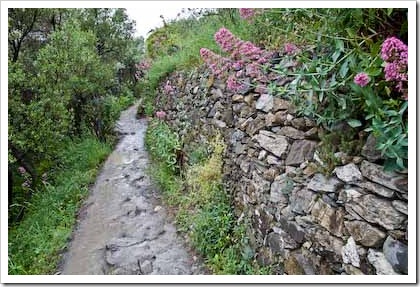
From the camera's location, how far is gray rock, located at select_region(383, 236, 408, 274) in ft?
4.65

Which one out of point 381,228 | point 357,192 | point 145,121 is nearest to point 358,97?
point 357,192

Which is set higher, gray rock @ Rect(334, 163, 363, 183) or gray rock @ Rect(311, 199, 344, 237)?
gray rock @ Rect(334, 163, 363, 183)

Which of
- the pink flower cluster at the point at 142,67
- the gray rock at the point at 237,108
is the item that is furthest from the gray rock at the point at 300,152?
the pink flower cluster at the point at 142,67

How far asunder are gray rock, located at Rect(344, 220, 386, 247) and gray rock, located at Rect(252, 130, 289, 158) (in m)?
0.72

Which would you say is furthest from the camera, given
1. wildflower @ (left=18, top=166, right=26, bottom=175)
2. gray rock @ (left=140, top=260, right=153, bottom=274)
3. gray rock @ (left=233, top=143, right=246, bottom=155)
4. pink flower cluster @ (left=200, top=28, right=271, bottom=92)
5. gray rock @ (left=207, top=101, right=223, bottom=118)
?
wildflower @ (left=18, top=166, right=26, bottom=175)

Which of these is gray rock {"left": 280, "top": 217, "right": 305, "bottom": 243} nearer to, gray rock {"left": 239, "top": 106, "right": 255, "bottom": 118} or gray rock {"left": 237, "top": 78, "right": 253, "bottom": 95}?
gray rock {"left": 239, "top": 106, "right": 255, "bottom": 118}

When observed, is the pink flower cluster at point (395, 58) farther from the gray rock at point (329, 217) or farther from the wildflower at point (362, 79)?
the gray rock at point (329, 217)

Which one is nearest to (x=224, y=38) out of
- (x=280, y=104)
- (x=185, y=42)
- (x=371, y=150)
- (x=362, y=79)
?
(x=280, y=104)

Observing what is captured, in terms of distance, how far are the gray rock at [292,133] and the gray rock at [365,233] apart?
0.60 m

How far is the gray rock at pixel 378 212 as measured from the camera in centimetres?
144

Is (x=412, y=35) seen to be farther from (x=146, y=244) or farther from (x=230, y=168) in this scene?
(x=146, y=244)

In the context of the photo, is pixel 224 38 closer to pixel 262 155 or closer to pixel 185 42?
pixel 262 155

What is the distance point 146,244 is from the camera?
355 centimetres

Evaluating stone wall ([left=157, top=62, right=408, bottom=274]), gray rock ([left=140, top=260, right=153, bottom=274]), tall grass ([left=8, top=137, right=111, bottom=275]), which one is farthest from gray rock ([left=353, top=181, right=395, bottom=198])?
tall grass ([left=8, top=137, right=111, bottom=275])
